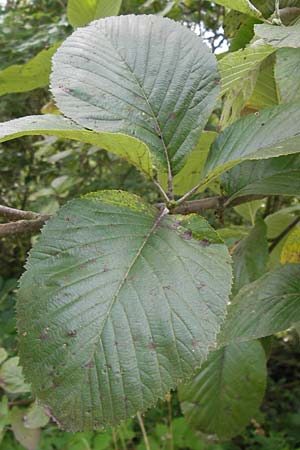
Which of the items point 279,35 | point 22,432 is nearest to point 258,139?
point 279,35

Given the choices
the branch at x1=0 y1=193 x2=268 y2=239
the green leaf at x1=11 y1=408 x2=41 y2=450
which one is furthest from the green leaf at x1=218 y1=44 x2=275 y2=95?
the green leaf at x1=11 y1=408 x2=41 y2=450

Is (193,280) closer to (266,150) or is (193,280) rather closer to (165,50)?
(266,150)

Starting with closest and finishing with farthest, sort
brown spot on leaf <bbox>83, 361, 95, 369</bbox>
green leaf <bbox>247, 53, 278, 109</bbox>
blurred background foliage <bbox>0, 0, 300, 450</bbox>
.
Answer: brown spot on leaf <bbox>83, 361, 95, 369</bbox> → green leaf <bbox>247, 53, 278, 109</bbox> → blurred background foliage <bbox>0, 0, 300, 450</bbox>

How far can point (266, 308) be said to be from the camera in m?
0.63

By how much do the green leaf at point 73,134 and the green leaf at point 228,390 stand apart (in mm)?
459

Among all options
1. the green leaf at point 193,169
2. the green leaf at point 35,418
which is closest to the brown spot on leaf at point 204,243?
the green leaf at point 193,169

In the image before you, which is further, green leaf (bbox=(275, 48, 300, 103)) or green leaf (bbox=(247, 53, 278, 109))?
green leaf (bbox=(247, 53, 278, 109))

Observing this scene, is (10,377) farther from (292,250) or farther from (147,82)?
(147,82)

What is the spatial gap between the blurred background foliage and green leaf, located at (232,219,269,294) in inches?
26.6

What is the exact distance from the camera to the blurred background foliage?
1759 millimetres

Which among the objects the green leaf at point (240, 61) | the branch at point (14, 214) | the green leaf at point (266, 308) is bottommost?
the green leaf at point (266, 308)

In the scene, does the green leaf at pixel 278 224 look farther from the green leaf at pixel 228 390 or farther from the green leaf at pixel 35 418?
the green leaf at pixel 35 418

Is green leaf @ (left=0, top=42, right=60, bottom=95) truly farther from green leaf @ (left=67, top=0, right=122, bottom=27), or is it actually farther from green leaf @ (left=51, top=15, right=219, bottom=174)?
green leaf @ (left=51, top=15, right=219, bottom=174)

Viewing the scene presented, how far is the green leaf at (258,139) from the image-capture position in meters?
0.48
